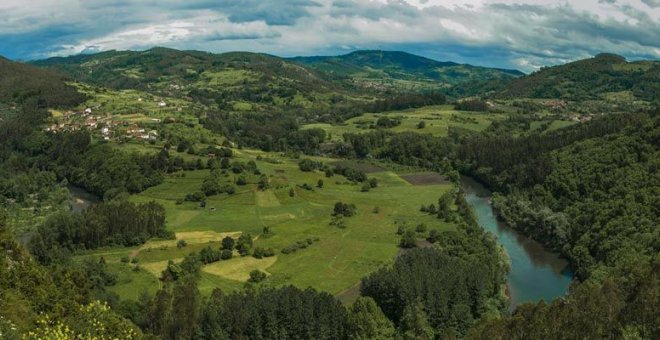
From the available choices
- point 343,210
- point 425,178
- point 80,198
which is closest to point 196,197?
point 343,210

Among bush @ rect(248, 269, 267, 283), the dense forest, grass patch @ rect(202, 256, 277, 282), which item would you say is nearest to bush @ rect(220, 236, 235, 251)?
the dense forest

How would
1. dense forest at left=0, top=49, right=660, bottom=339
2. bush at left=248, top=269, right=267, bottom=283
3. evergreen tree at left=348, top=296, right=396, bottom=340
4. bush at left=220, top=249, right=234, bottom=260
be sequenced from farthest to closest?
bush at left=220, top=249, right=234, bottom=260, bush at left=248, top=269, right=267, bottom=283, evergreen tree at left=348, top=296, right=396, bottom=340, dense forest at left=0, top=49, right=660, bottom=339

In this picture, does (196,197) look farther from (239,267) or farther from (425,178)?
(425,178)

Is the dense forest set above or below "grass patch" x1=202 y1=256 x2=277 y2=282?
above

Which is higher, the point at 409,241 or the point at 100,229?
the point at 409,241

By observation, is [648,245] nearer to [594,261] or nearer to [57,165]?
[594,261]

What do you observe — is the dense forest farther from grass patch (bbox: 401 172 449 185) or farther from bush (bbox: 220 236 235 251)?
grass patch (bbox: 401 172 449 185)

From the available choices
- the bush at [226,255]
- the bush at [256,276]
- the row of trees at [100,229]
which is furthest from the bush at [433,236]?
the row of trees at [100,229]
